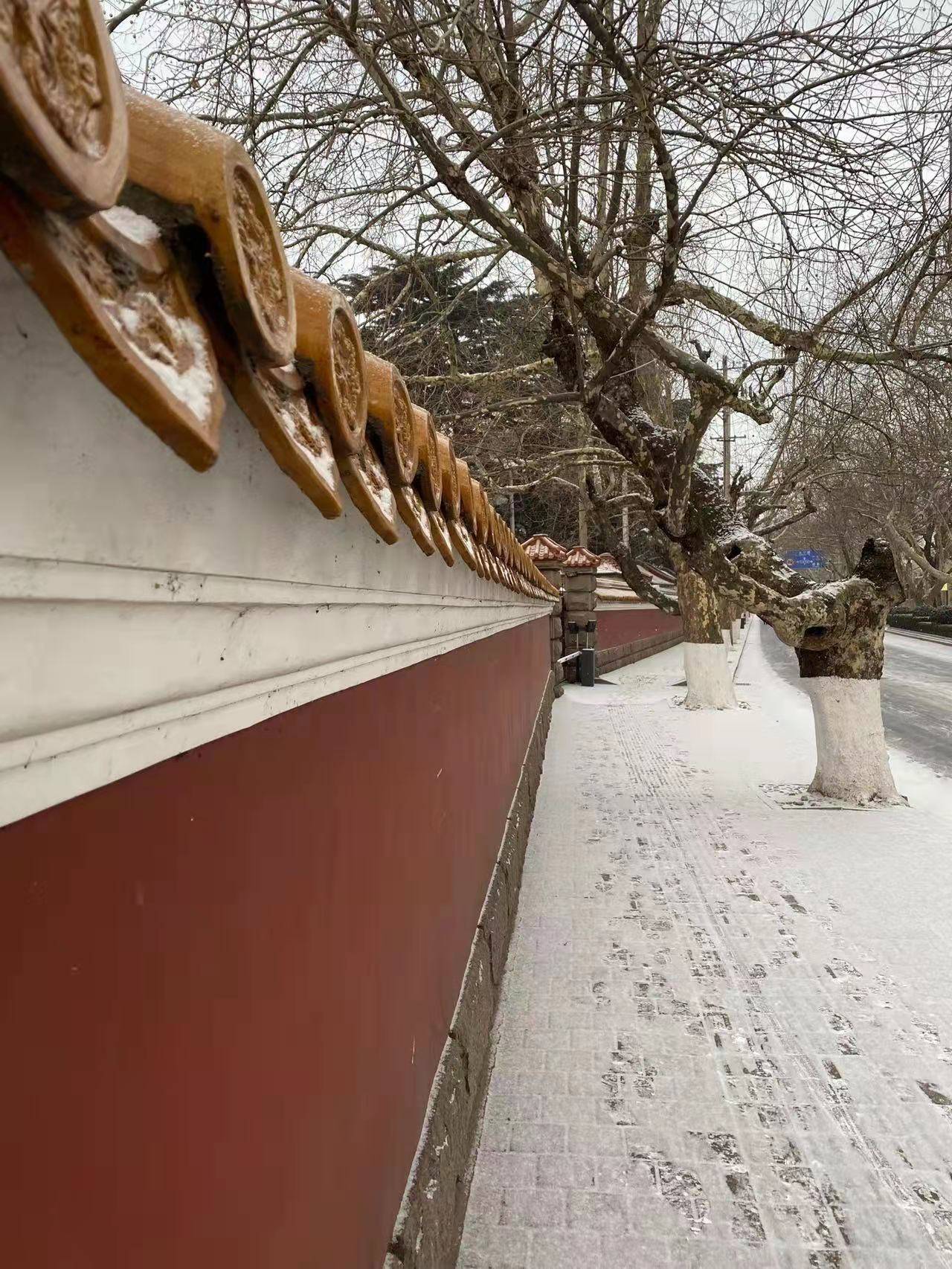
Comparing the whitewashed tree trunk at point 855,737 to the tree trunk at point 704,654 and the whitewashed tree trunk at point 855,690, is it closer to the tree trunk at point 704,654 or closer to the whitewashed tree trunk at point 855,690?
the whitewashed tree trunk at point 855,690

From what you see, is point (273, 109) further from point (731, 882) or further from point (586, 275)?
point (731, 882)

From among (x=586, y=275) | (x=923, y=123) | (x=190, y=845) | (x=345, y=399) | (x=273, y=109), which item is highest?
(x=273, y=109)

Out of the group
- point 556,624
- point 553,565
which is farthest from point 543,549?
point 556,624

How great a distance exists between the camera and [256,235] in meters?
0.85

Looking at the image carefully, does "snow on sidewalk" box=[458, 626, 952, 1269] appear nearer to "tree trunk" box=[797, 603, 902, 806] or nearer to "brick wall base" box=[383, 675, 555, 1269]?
"brick wall base" box=[383, 675, 555, 1269]

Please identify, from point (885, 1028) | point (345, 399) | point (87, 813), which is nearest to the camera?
point (87, 813)

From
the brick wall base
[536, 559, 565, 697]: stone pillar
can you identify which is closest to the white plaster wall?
the brick wall base

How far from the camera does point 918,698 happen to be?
15500 mm

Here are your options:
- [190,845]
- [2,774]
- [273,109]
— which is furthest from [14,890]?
[273,109]

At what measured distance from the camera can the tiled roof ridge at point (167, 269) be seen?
1.59 feet

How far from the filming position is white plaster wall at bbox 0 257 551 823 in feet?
1.94

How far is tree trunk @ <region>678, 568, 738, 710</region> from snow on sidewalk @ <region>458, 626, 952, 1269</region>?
6.37 metres

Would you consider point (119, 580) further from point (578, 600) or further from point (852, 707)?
point (578, 600)

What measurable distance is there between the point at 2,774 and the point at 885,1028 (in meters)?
4.01
